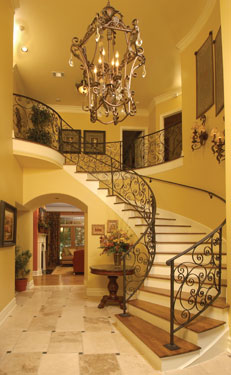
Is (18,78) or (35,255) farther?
(35,255)

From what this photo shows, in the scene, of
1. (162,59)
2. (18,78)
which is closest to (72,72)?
(18,78)

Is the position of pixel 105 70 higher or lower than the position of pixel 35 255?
higher

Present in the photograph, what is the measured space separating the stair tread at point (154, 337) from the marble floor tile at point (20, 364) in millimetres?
Answer: 1260

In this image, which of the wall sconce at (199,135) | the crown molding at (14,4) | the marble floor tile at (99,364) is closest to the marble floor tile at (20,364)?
the marble floor tile at (99,364)

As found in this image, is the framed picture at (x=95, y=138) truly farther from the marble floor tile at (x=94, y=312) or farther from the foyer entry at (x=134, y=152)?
the marble floor tile at (x=94, y=312)

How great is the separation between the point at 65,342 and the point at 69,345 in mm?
127

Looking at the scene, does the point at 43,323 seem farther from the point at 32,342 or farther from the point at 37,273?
the point at 37,273

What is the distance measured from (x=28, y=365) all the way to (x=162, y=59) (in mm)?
7728

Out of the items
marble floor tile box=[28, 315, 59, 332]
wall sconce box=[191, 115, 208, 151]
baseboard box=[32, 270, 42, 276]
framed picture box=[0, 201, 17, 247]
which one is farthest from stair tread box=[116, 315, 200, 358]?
baseboard box=[32, 270, 42, 276]

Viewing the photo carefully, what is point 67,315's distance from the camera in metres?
5.45

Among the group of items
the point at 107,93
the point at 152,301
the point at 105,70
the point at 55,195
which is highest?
the point at 105,70

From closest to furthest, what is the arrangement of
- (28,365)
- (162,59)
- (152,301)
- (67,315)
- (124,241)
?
1. (28,365)
2. (152,301)
3. (67,315)
4. (124,241)
5. (162,59)

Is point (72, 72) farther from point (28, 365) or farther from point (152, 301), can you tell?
point (28, 365)

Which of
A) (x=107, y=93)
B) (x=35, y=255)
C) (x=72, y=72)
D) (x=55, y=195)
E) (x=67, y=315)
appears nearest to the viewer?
(x=107, y=93)
